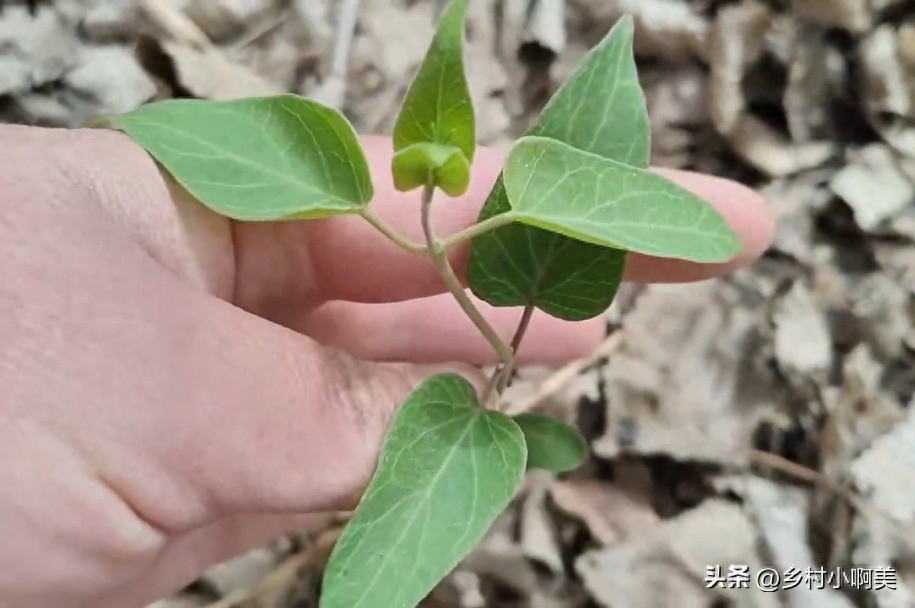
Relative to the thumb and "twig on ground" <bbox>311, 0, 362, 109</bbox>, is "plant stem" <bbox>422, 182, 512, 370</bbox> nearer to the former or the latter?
the thumb

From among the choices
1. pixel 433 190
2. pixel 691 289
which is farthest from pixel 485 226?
pixel 691 289

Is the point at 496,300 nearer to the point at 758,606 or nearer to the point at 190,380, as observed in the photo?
the point at 190,380

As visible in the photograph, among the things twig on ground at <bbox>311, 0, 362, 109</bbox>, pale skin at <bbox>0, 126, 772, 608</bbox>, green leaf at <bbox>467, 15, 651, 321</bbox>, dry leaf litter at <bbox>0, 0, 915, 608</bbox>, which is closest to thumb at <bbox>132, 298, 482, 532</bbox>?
pale skin at <bbox>0, 126, 772, 608</bbox>

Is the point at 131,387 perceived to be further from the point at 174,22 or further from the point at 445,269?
the point at 174,22

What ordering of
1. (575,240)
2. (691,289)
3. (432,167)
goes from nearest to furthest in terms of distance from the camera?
1. (432,167)
2. (575,240)
3. (691,289)

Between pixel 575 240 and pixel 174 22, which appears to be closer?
pixel 575 240

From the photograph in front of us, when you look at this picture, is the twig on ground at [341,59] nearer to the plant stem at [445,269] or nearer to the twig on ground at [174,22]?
the twig on ground at [174,22]

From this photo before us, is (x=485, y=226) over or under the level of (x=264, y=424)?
over

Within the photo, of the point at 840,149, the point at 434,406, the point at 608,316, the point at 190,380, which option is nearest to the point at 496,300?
the point at 434,406
